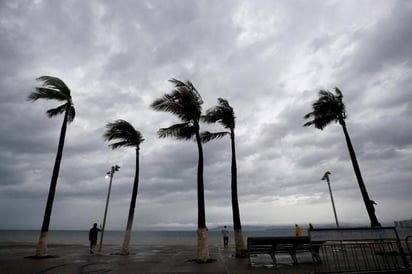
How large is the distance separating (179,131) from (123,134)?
20.4 feet

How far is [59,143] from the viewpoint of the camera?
44.7 feet

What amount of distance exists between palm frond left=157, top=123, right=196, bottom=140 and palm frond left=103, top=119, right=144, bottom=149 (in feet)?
17.5

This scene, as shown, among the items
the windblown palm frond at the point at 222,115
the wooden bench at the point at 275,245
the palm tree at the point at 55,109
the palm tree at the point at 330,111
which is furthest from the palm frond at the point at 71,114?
the palm tree at the point at 330,111

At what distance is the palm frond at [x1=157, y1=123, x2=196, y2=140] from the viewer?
39.8ft

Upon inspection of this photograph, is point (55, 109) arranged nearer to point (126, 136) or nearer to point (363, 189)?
point (126, 136)

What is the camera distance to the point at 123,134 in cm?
1653

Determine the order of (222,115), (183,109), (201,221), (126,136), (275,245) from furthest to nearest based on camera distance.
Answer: (126,136) < (222,115) < (183,109) < (201,221) < (275,245)

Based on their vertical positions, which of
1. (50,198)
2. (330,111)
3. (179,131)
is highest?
(330,111)

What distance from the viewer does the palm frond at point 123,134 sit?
16250mm

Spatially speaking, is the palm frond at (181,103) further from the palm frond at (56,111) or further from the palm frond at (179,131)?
the palm frond at (56,111)

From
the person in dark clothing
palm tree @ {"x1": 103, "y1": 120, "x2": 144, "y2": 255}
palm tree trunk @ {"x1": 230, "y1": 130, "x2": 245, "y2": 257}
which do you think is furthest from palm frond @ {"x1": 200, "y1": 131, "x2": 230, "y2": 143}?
the person in dark clothing

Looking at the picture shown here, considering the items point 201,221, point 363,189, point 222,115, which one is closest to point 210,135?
point 222,115

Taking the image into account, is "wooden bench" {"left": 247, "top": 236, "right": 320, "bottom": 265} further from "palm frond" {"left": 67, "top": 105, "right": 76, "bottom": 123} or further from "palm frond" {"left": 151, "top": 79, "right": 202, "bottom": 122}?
"palm frond" {"left": 67, "top": 105, "right": 76, "bottom": 123}

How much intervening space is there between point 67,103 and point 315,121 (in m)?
16.6
